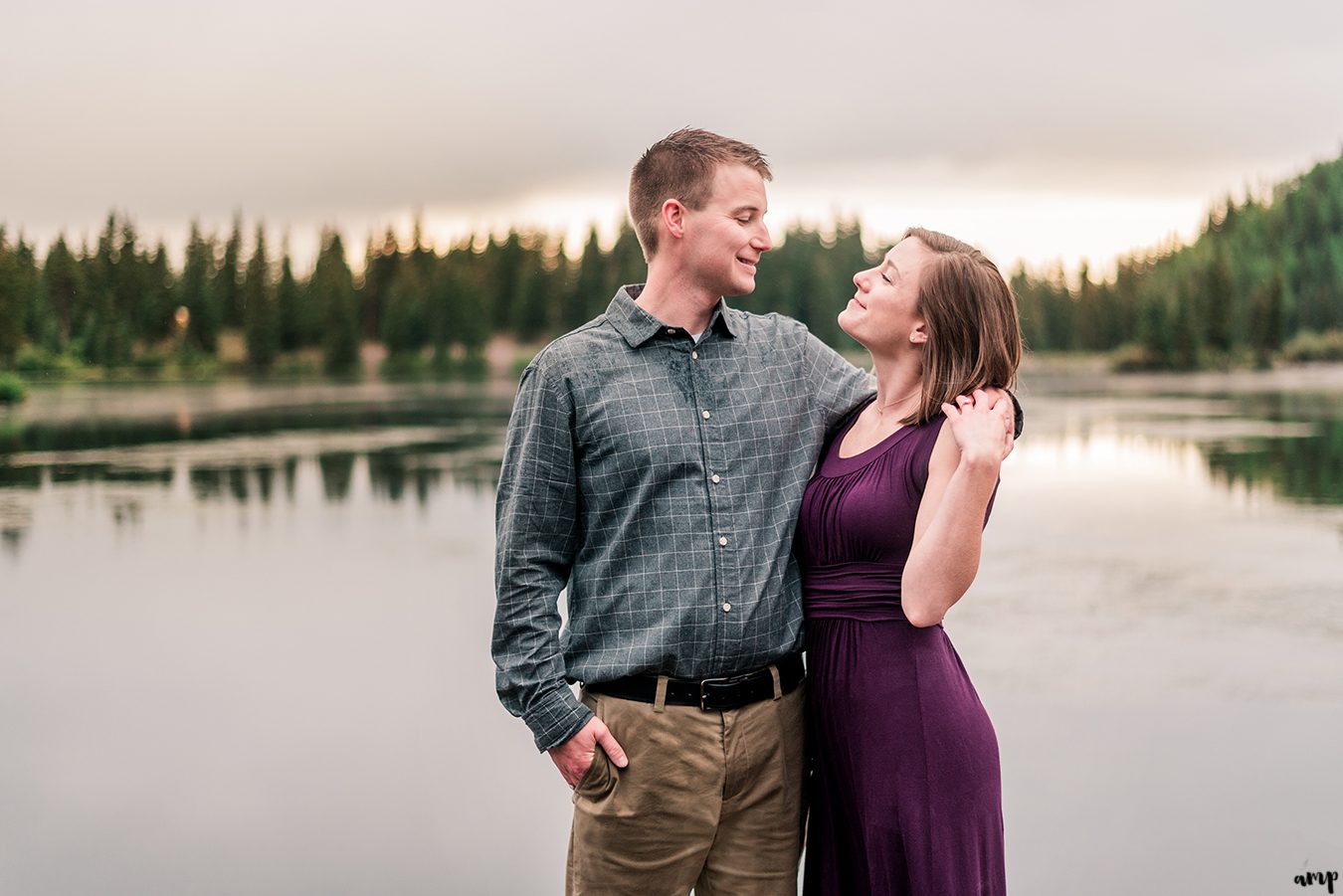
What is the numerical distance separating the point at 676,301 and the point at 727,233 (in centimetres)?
16

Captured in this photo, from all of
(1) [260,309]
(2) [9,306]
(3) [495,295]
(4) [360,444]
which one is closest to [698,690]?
(2) [9,306]

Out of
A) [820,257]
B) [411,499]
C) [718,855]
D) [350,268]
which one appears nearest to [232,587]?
[411,499]

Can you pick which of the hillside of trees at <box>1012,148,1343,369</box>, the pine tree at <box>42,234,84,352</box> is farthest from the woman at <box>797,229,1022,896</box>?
the hillside of trees at <box>1012,148,1343,369</box>

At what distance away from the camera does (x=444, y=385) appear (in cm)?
2742

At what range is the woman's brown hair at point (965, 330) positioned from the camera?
7.02 feet

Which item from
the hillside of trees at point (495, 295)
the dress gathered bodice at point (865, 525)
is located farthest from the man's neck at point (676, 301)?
the hillside of trees at point (495, 295)

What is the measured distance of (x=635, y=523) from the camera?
2.18 meters

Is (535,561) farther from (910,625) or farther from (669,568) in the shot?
(910,625)

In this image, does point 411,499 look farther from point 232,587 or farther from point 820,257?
point 820,257

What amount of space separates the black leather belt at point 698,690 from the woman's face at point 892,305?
2.11 ft

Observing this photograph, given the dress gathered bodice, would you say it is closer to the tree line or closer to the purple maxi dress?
the purple maxi dress

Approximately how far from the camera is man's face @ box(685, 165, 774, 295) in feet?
7.29

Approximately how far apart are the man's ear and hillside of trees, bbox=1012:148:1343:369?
23.5 meters

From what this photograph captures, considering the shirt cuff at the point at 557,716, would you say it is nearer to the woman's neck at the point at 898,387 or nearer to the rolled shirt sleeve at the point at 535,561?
the rolled shirt sleeve at the point at 535,561
